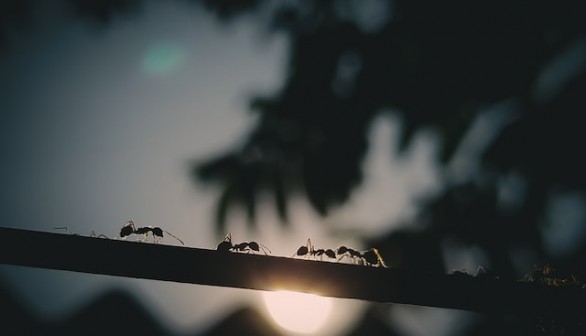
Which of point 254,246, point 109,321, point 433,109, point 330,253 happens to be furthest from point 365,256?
point 109,321

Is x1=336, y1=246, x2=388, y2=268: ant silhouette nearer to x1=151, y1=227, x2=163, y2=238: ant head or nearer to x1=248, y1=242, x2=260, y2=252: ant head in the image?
x1=248, y1=242, x2=260, y2=252: ant head

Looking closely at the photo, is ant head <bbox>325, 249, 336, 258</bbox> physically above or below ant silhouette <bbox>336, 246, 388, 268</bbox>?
above

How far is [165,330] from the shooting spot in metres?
2.00

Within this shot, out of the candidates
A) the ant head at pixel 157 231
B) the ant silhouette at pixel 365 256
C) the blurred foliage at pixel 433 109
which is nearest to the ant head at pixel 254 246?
the blurred foliage at pixel 433 109

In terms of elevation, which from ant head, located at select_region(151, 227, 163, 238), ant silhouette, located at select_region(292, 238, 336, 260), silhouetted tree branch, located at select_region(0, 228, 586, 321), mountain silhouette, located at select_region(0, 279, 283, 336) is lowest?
silhouetted tree branch, located at select_region(0, 228, 586, 321)

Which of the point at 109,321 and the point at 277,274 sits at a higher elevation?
the point at 109,321

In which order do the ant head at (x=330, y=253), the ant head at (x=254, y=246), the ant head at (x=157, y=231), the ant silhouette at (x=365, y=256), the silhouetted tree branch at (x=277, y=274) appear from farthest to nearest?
the ant head at (x=157, y=231)
the ant head at (x=330, y=253)
the ant silhouette at (x=365, y=256)
the ant head at (x=254, y=246)
the silhouetted tree branch at (x=277, y=274)

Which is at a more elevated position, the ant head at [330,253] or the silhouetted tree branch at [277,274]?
the ant head at [330,253]

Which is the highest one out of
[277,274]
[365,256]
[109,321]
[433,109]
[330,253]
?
[433,109]

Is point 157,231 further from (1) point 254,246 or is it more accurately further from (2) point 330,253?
(2) point 330,253

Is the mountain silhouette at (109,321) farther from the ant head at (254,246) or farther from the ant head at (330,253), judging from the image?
the ant head at (330,253)

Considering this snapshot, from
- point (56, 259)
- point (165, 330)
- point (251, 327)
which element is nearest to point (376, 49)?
point (251, 327)

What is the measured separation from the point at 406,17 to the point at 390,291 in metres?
1.71

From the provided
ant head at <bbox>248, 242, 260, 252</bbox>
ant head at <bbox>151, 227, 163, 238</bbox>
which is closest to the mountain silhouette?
ant head at <bbox>248, 242, 260, 252</bbox>
